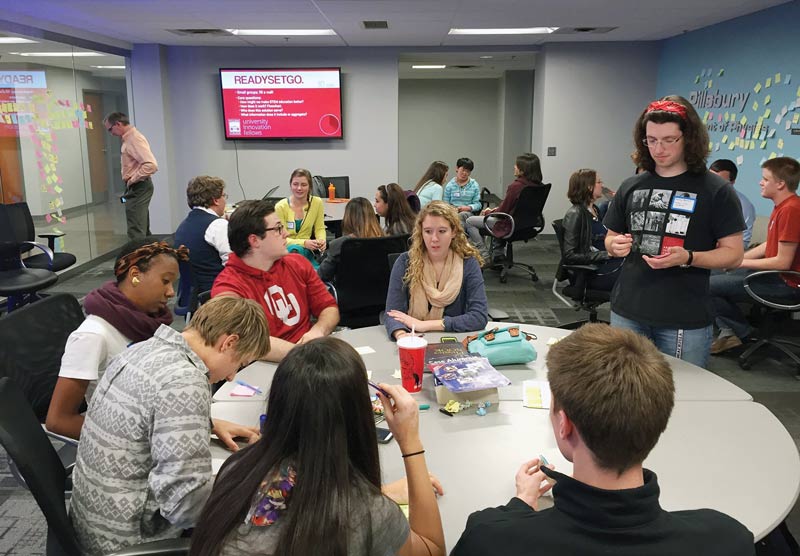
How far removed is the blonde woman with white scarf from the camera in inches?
106

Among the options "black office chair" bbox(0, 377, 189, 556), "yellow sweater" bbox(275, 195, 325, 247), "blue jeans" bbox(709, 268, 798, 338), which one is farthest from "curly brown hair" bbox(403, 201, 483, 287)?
"yellow sweater" bbox(275, 195, 325, 247)

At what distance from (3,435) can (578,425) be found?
119 cm

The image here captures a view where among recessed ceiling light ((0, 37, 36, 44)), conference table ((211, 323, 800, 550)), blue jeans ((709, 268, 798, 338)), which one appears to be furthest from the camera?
recessed ceiling light ((0, 37, 36, 44))

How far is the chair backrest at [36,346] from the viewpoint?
77.0 inches

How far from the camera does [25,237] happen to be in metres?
5.18

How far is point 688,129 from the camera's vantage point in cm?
219

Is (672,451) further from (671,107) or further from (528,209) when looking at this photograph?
(528,209)

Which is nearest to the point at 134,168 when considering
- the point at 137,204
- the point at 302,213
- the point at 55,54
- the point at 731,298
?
the point at 137,204

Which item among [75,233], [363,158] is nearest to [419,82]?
[363,158]

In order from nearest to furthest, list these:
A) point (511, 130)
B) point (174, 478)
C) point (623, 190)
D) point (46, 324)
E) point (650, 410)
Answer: point (650, 410), point (174, 478), point (46, 324), point (623, 190), point (511, 130)

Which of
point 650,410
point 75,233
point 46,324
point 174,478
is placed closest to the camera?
point 650,410

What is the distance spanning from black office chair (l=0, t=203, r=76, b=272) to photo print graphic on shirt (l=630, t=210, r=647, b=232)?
450 cm

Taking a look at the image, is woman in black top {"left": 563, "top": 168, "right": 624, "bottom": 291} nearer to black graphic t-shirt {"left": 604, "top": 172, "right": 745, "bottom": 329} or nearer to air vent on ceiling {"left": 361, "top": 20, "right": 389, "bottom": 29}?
black graphic t-shirt {"left": 604, "top": 172, "right": 745, "bottom": 329}

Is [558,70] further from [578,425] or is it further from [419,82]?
[578,425]
